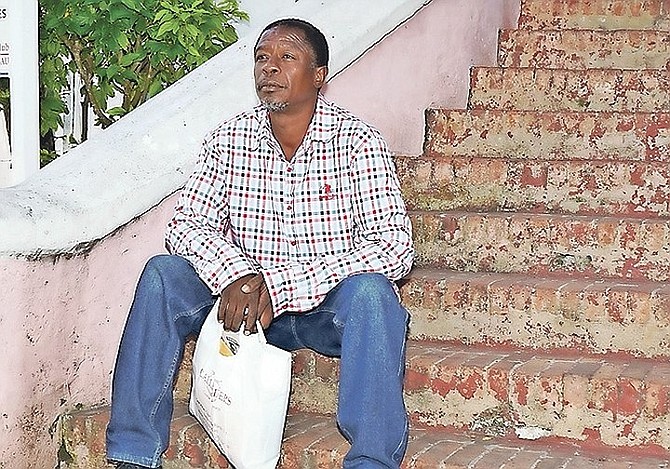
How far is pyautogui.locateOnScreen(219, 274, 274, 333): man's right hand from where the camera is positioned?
309 centimetres

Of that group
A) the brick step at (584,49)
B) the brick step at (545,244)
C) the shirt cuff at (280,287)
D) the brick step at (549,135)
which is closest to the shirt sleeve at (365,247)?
the shirt cuff at (280,287)

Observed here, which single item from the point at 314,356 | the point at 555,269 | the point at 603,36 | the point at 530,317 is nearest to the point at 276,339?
the point at 314,356

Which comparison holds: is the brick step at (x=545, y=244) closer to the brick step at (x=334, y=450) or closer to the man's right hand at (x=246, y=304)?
the brick step at (x=334, y=450)

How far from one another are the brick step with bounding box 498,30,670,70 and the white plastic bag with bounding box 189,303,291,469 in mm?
2840

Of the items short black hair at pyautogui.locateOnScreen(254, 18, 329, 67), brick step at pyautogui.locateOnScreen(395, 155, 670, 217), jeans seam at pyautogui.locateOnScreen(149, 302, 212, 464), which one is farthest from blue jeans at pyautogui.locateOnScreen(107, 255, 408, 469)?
brick step at pyautogui.locateOnScreen(395, 155, 670, 217)

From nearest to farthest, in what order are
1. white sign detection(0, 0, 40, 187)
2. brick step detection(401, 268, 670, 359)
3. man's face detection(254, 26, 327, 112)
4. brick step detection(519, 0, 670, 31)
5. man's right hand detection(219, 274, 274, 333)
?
man's right hand detection(219, 274, 274, 333)
man's face detection(254, 26, 327, 112)
brick step detection(401, 268, 670, 359)
white sign detection(0, 0, 40, 187)
brick step detection(519, 0, 670, 31)

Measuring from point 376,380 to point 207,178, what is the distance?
2.85ft

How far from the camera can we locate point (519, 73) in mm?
5117

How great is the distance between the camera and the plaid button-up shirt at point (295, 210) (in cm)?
319

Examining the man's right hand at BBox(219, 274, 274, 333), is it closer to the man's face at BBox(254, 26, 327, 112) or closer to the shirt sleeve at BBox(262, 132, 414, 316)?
the shirt sleeve at BBox(262, 132, 414, 316)

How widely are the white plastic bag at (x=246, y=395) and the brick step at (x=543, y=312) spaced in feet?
2.91

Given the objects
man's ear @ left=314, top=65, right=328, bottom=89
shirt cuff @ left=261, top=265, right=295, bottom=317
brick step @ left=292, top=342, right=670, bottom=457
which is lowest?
brick step @ left=292, top=342, right=670, bottom=457

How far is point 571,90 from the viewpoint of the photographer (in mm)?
5012

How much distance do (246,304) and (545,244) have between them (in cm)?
135
